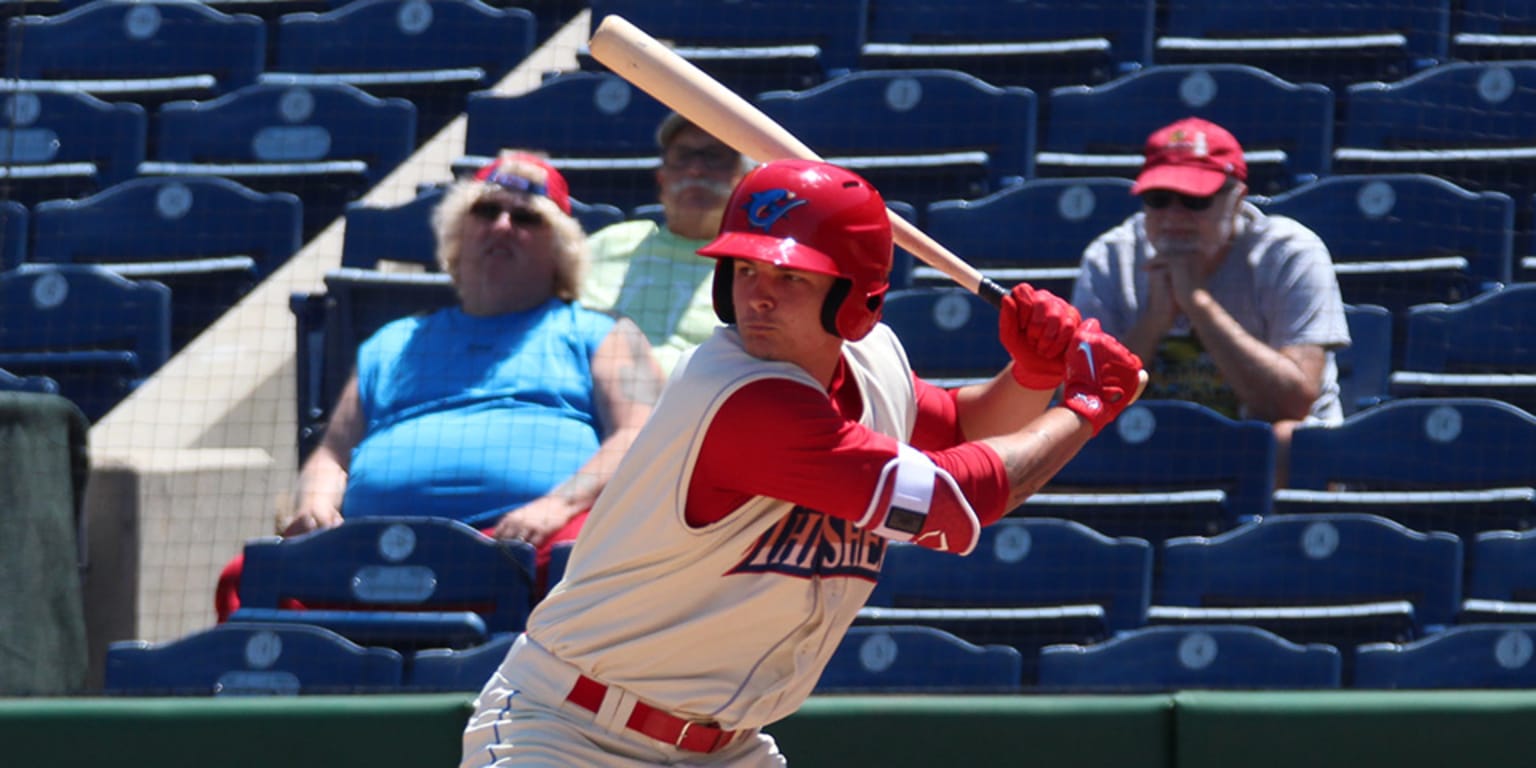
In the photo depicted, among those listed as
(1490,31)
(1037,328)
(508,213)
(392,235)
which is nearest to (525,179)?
(508,213)

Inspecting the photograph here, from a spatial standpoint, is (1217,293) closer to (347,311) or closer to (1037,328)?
(1037,328)

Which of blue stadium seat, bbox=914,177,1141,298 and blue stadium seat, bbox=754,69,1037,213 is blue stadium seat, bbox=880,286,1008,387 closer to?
blue stadium seat, bbox=914,177,1141,298

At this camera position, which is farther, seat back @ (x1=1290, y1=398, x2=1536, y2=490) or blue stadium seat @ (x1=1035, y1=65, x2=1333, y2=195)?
blue stadium seat @ (x1=1035, y1=65, x2=1333, y2=195)

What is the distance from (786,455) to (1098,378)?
0.45m

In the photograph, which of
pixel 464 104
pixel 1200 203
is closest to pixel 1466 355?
pixel 1200 203

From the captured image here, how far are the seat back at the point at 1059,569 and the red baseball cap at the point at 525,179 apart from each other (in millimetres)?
1116

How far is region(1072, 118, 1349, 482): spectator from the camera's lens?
3.80 metres

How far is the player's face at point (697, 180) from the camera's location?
405 cm

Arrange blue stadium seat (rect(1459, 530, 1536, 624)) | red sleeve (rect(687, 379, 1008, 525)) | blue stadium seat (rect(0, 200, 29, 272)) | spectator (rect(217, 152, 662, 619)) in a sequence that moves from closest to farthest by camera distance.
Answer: red sleeve (rect(687, 379, 1008, 525)) → blue stadium seat (rect(1459, 530, 1536, 624)) → spectator (rect(217, 152, 662, 619)) → blue stadium seat (rect(0, 200, 29, 272))

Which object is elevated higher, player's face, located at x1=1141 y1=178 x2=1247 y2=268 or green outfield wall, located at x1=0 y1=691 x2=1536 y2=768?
player's face, located at x1=1141 y1=178 x2=1247 y2=268

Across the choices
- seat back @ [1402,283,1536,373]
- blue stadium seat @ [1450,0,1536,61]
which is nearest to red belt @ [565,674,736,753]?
seat back @ [1402,283,1536,373]

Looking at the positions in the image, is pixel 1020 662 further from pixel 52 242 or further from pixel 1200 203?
pixel 52 242

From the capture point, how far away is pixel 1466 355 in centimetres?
397

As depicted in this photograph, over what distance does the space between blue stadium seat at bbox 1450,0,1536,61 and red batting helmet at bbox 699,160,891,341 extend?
10.1 feet
